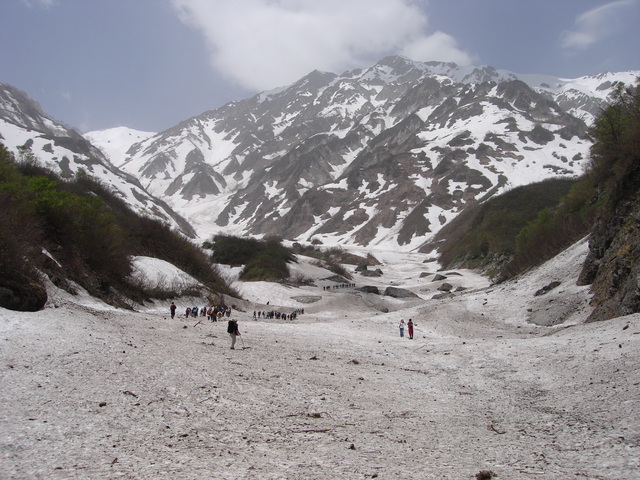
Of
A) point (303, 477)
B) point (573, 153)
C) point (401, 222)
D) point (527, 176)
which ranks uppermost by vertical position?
point (573, 153)

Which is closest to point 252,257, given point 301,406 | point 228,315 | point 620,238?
point 228,315

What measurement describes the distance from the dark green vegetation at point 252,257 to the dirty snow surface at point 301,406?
4041cm

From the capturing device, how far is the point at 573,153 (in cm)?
16375

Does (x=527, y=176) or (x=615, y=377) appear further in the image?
(x=527, y=176)

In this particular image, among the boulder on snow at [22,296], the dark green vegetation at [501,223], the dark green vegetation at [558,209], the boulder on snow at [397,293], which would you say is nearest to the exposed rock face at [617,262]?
the dark green vegetation at [558,209]

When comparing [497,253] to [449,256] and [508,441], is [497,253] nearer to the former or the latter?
[449,256]

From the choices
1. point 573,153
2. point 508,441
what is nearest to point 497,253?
point 508,441

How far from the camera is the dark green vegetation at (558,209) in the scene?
22141mm

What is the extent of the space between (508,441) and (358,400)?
3.44 meters

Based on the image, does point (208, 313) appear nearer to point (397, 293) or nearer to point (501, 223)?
point (397, 293)

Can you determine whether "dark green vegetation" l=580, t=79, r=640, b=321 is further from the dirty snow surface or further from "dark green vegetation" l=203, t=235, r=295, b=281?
"dark green vegetation" l=203, t=235, r=295, b=281

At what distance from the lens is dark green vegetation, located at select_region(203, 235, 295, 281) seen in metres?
57.2

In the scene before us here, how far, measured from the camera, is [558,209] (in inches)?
1927

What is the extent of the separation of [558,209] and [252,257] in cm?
4248
